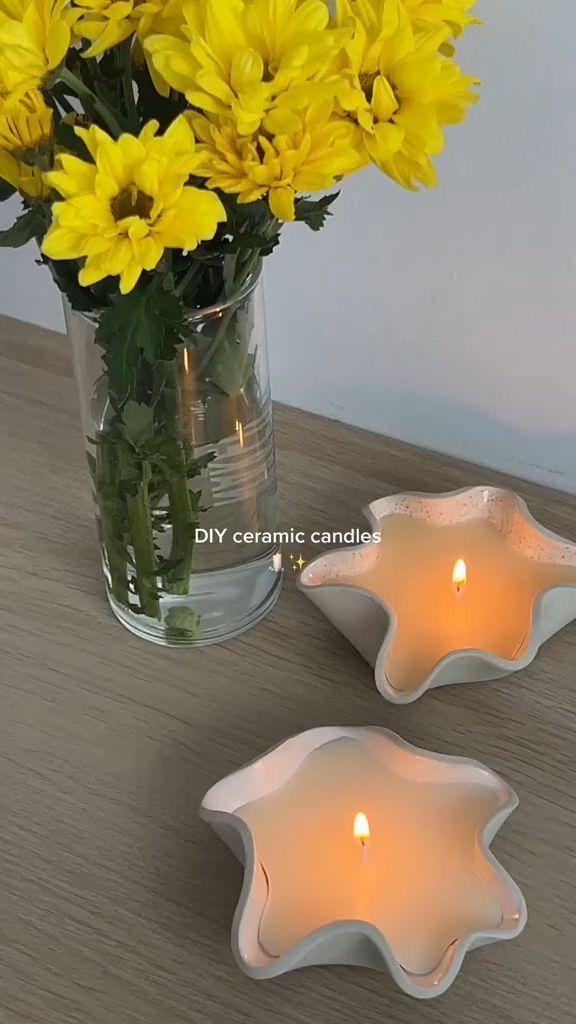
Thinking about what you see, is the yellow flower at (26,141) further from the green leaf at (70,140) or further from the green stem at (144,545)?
the green stem at (144,545)

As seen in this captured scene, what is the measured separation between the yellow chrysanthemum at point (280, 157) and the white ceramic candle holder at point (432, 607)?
10.3 inches

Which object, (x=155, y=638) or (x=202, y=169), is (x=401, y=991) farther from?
(x=202, y=169)

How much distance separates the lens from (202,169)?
1.47 feet

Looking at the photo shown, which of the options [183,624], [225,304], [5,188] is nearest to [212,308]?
[225,304]

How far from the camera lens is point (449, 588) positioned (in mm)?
726

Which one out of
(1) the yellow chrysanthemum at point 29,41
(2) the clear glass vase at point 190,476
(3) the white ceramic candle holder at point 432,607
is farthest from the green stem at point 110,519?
(1) the yellow chrysanthemum at point 29,41

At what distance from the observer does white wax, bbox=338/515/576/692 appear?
689 mm

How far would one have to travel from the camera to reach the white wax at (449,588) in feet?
2.26

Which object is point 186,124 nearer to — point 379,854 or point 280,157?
point 280,157

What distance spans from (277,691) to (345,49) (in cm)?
37

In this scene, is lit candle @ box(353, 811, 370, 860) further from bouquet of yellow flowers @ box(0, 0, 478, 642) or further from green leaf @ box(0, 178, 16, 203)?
green leaf @ box(0, 178, 16, 203)

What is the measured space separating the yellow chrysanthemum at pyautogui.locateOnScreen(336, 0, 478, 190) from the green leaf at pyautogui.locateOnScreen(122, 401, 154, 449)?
0.18 metres

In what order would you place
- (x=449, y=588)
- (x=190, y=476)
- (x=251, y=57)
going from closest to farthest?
(x=251, y=57), (x=190, y=476), (x=449, y=588)

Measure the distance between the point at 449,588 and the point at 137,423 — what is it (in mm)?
250
